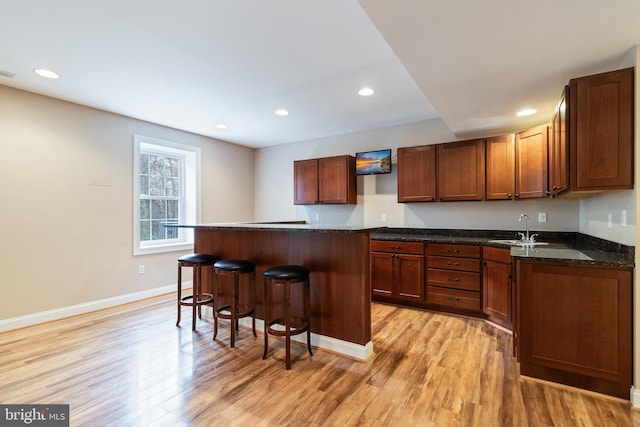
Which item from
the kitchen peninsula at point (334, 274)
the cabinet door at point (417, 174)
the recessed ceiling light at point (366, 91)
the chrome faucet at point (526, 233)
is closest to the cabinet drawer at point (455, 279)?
the chrome faucet at point (526, 233)

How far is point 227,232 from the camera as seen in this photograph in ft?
11.5

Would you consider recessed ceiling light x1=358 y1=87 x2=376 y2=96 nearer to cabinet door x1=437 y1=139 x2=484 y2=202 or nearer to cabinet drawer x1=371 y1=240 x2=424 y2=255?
cabinet door x1=437 y1=139 x2=484 y2=202

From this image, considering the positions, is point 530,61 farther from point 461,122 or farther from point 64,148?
point 64,148

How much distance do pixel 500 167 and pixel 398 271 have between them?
5.78ft

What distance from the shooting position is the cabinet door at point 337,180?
477cm

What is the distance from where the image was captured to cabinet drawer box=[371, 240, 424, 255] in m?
3.80

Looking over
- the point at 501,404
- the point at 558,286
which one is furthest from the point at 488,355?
the point at 558,286

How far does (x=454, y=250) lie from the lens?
11.8 ft

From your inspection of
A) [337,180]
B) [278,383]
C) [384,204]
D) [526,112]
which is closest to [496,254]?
[526,112]

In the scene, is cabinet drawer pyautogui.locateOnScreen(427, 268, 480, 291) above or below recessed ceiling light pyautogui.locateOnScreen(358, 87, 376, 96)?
below

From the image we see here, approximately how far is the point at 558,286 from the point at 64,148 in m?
5.16

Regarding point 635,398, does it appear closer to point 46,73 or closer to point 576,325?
point 576,325

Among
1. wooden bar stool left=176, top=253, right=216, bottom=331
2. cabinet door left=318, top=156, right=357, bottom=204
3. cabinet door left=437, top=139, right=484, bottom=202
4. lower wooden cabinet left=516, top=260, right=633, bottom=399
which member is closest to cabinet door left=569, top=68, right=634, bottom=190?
lower wooden cabinet left=516, top=260, right=633, bottom=399

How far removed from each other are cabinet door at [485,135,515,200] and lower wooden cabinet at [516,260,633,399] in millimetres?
1613
